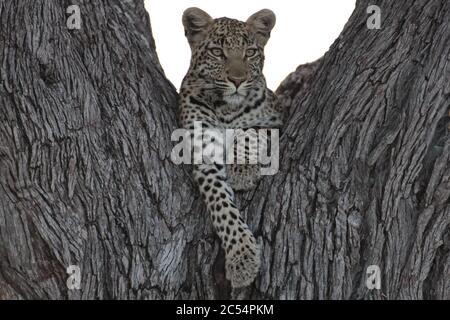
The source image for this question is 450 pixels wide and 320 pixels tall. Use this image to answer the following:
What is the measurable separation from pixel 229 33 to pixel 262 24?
400 millimetres

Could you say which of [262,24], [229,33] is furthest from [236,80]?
[262,24]

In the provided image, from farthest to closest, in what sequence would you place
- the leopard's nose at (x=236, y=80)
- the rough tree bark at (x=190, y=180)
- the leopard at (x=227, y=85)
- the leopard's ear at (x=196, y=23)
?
the leopard's ear at (x=196, y=23)
the leopard's nose at (x=236, y=80)
the leopard at (x=227, y=85)
the rough tree bark at (x=190, y=180)

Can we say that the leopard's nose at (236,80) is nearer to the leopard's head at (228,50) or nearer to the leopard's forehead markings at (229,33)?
the leopard's head at (228,50)

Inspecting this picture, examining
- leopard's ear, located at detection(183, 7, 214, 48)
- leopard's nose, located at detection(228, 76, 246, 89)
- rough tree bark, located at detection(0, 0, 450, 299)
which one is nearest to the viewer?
rough tree bark, located at detection(0, 0, 450, 299)

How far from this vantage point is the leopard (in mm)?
7461

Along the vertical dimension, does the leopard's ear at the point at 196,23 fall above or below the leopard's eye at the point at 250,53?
above

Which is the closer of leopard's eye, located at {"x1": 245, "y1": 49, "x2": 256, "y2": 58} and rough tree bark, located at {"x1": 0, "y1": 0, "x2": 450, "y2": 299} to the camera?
rough tree bark, located at {"x1": 0, "y1": 0, "x2": 450, "y2": 299}

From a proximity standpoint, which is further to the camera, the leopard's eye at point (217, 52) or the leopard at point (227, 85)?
the leopard's eye at point (217, 52)

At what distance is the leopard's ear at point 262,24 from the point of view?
845 centimetres

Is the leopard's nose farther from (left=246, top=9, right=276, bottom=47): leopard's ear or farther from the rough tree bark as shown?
the rough tree bark

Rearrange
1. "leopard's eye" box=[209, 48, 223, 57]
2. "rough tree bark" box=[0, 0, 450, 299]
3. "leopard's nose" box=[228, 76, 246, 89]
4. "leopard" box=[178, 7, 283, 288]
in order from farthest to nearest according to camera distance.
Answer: "leopard's eye" box=[209, 48, 223, 57], "leopard's nose" box=[228, 76, 246, 89], "leopard" box=[178, 7, 283, 288], "rough tree bark" box=[0, 0, 450, 299]

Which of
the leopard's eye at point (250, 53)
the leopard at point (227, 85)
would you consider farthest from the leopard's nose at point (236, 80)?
the leopard's eye at point (250, 53)

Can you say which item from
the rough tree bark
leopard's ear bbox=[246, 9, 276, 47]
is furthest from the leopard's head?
the rough tree bark

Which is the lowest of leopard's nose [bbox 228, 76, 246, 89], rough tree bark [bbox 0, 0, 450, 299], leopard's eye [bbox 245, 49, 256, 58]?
rough tree bark [bbox 0, 0, 450, 299]
